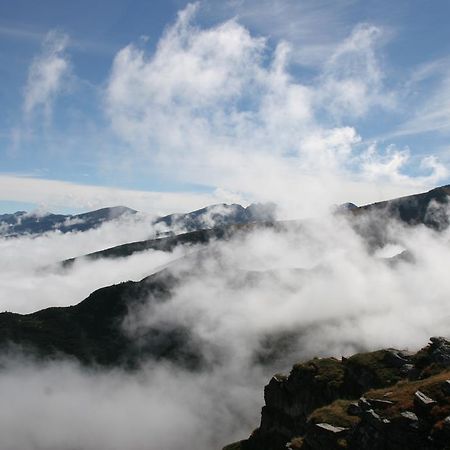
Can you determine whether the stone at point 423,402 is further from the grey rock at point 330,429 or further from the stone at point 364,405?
the grey rock at point 330,429

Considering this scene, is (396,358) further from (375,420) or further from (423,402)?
(423,402)

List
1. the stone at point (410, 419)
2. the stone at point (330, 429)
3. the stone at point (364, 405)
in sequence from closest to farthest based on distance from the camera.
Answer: the stone at point (410, 419) → the stone at point (364, 405) → the stone at point (330, 429)

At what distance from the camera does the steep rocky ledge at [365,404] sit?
187 feet

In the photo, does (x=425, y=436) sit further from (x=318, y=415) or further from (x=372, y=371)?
(x=372, y=371)

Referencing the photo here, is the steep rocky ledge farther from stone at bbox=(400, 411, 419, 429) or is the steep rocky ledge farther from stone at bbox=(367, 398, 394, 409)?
stone at bbox=(400, 411, 419, 429)

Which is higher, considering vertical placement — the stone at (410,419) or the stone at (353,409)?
the stone at (410,419)

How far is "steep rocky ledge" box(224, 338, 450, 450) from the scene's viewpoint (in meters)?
57.1

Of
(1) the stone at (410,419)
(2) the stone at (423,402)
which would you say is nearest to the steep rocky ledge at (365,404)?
(2) the stone at (423,402)

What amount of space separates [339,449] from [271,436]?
75.1 meters

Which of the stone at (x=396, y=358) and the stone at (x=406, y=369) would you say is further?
the stone at (x=396, y=358)

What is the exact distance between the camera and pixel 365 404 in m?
66.4

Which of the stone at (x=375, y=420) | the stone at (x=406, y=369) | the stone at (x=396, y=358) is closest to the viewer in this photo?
the stone at (x=375, y=420)

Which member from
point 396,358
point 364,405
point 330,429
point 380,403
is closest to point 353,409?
point 330,429

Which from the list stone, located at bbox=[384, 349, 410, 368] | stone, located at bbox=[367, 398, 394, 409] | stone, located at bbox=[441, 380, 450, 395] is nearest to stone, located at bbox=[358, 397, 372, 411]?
stone, located at bbox=[367, 398, 394, 409]
